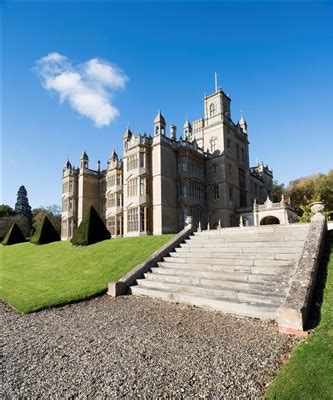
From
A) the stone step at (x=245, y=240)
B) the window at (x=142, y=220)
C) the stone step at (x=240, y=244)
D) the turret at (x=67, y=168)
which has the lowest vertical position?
the stone step at (x=240, y=244)

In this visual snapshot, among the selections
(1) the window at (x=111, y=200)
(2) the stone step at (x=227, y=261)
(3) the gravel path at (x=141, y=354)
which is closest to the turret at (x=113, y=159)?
(1) the window at (x=111, y=200)

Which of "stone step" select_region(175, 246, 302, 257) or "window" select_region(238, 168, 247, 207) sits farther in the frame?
"window" select_region(238, 168, 247, 207)

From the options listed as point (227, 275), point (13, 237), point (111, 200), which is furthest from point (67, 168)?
point (227, 275)

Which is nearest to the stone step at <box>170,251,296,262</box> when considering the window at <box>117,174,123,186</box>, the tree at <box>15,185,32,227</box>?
the window at <box>117,174,123,186</box>

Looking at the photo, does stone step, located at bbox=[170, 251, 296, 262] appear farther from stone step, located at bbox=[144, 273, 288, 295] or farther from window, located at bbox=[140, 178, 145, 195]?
window, located at bbox=[140, 178, 145, 195]

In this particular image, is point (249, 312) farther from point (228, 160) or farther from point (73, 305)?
point (228, 160)

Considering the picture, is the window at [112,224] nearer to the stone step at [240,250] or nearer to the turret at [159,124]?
the turret at [159,124]

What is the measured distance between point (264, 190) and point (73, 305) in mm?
43068

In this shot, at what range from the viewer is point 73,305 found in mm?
9062

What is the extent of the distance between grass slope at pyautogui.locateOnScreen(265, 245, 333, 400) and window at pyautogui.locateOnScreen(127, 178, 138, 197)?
25.7 m

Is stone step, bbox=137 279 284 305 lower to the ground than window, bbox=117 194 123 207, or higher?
lower

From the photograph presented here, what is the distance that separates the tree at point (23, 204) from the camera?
64688 mm

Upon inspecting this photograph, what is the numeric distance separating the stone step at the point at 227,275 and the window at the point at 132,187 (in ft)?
64.3

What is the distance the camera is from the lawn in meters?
9.65
